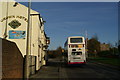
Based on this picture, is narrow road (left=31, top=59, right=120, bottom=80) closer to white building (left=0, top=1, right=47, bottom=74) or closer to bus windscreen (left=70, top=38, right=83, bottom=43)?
white building (left=0, top=1, right=47, bottom=74)

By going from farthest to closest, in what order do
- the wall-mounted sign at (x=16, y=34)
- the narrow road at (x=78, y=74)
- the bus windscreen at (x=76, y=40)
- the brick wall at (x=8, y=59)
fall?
1. the bus windscreen at (x=76, y=40)
2. the wall-mounted sign at (x=16, y=34)
3. the narrow road at (x=78, y=74)
4. the brick wall at (x=8, y=59)

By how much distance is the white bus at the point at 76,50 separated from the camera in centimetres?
2492

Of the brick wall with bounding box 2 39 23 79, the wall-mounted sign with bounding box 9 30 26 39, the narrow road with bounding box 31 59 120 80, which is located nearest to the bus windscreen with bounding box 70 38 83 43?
the narrow road with bounding box 31 59 120 80

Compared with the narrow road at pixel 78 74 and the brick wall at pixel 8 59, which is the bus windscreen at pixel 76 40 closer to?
the narrow road at pixel 78 74

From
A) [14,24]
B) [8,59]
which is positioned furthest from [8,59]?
[14,24]

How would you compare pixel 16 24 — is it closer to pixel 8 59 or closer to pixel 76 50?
pixel 76 50

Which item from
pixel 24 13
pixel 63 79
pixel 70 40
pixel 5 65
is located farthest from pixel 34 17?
pixel 5 65

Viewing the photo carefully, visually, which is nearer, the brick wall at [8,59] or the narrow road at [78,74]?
the brick wall at [8,59]

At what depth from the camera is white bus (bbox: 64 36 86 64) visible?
24922mm

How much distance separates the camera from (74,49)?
25031 millimetres

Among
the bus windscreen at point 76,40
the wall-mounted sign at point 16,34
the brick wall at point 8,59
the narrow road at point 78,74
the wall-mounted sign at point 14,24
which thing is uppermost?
the wall-mounted sign at point 14,24

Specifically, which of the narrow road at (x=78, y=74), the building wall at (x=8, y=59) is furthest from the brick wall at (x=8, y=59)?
the narrow road at (x=78, y=74)

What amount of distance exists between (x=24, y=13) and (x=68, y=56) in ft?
28.7

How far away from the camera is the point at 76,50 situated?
82.1ft
